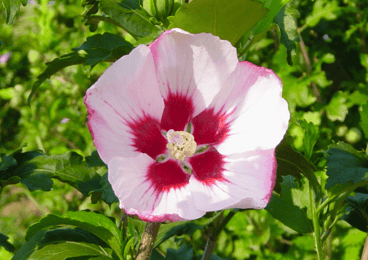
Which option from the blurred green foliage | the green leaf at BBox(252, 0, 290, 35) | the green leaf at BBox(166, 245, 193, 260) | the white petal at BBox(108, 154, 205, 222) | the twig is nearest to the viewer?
the white petal at BBox(108, 154, 205, 222)

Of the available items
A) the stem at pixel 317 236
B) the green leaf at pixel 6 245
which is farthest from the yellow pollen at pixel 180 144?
the green leaf at pixel 6 245

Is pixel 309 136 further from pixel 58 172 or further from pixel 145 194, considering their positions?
pixel 58 172

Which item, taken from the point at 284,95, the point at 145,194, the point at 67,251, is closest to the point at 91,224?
the point at 67,251

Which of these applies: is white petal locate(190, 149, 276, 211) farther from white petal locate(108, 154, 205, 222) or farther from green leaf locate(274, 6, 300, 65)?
green leaf locate(274, 6, 300, 65)

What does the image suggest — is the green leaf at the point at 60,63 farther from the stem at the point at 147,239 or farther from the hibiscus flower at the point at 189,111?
the stem at the point at 147,239

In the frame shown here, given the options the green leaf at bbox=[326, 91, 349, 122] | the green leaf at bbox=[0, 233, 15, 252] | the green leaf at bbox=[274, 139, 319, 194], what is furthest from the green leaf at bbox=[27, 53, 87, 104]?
the green leaf at bbox=[326, 91, 349, 122]

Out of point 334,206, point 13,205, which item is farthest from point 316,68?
point 13,205
